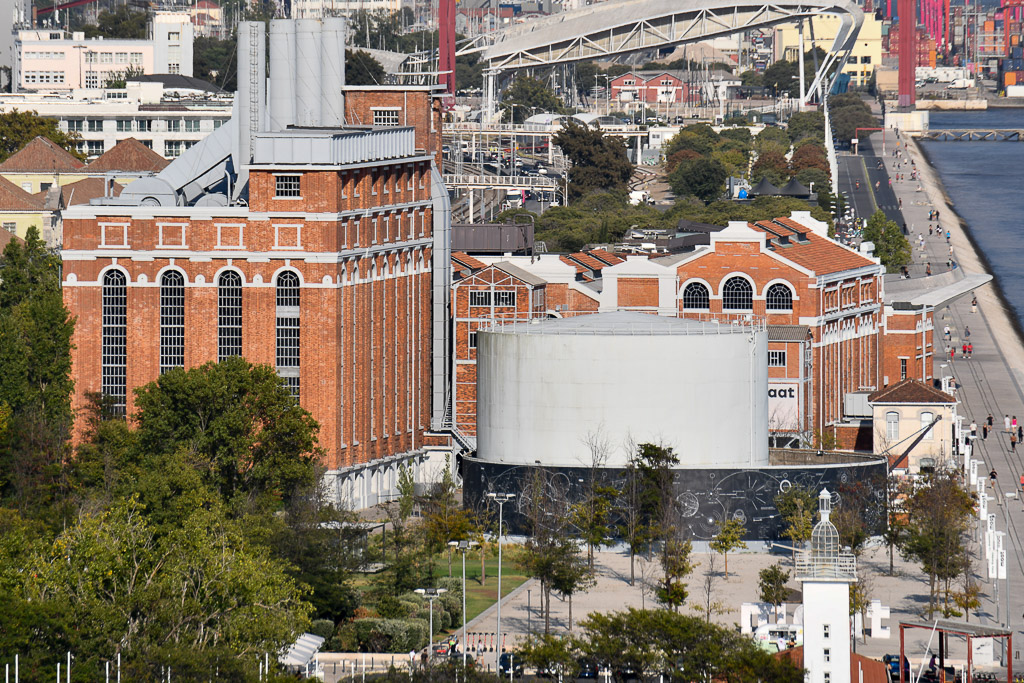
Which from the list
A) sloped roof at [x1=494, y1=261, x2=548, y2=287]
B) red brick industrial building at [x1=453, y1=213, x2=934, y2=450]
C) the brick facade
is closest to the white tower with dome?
the brick facade

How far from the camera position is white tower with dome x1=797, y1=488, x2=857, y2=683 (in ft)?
200

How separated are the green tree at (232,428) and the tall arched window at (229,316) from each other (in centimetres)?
828

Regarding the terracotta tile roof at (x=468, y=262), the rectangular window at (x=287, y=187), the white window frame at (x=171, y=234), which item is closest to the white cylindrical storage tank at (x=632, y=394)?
the rectangular window at (x=287, y=187)

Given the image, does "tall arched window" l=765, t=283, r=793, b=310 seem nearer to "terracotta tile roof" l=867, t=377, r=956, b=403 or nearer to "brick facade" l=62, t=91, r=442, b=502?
"terracotta tile roof" l=867, t=377, r=956, b=403

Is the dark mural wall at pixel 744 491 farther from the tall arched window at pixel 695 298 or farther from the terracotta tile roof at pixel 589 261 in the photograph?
the terracotta tile roof at pixel 589 261

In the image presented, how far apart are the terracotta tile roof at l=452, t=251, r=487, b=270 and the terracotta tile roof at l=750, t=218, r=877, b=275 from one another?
14381 mm

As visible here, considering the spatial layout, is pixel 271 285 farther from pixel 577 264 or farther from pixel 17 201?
pixel 17 201

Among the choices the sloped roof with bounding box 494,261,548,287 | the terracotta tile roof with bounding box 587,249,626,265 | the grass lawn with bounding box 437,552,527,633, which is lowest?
the grass lawn with bounding box 437,552,527,633

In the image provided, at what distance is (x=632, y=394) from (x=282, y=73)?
23.9 metres

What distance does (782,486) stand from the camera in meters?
94.4

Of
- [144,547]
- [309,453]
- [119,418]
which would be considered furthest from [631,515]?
[144,547]

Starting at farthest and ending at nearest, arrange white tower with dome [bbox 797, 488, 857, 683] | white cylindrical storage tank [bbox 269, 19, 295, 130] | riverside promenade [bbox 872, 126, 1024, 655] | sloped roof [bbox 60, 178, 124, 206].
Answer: sloped roof [bbox 60, 178, 124, 206], white cylindrical storage tank [bbox 269, 19, 295, 130], riverside promenade [bbox 872, 126, 1024, 655], white tower with dome [bbox 797, 488, 857, 683]

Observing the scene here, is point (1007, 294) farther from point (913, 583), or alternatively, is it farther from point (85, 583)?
point (85, 583)

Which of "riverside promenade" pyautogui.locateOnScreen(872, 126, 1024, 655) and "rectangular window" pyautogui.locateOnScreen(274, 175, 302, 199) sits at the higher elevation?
"rectangular window" pyautogui.locateOnScreen(274, 175, 302, 199)
